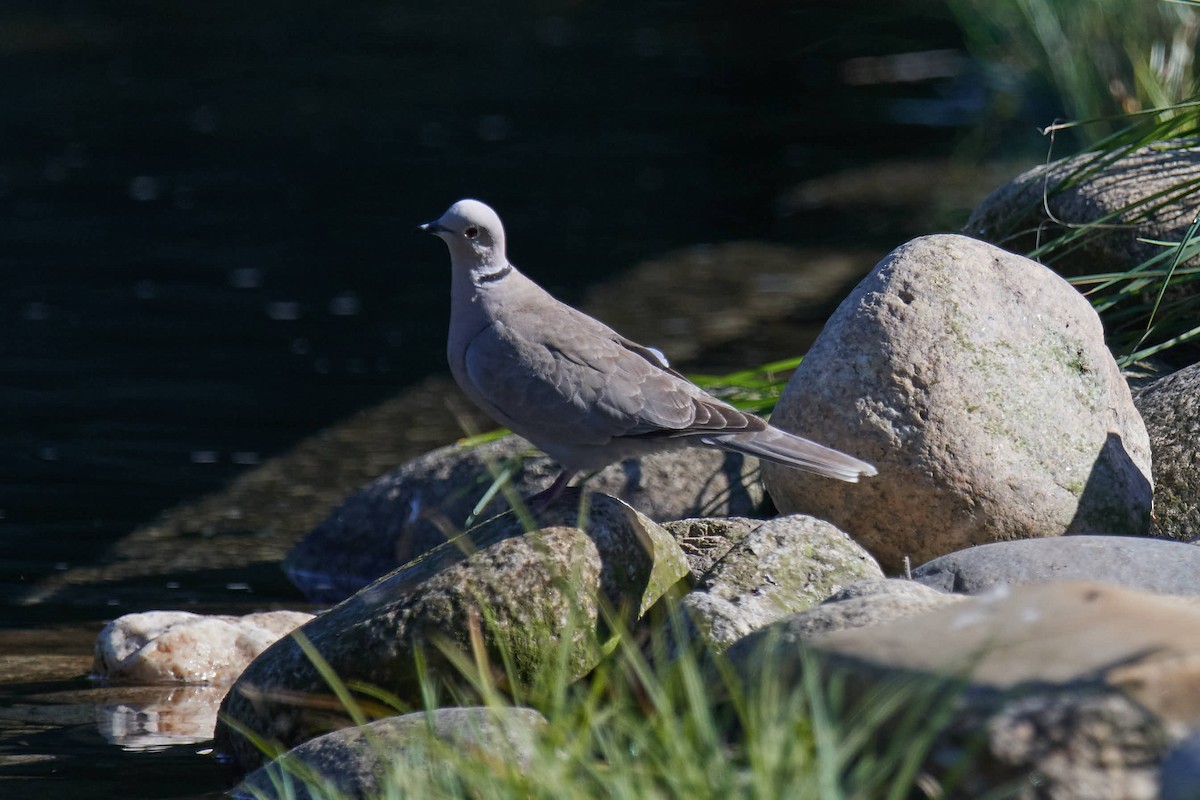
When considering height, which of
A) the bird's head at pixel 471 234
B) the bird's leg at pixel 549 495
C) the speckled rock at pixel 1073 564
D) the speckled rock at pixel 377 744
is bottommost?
the speckled rock at pixel 377 744

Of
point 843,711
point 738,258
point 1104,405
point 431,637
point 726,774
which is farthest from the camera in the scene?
point 738,258

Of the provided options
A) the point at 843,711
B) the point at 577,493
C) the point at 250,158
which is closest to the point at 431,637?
the point at 577,493

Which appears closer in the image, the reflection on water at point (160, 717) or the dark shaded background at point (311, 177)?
the reflection on water at point (160, 717)

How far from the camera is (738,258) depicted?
10539 mm

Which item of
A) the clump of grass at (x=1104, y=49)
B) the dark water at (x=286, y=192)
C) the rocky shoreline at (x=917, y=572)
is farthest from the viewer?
the clump of grass at (x=1104, y=49)

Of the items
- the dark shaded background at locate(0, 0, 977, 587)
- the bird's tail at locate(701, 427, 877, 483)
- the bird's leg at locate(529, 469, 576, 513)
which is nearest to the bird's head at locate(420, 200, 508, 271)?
the bird's leg at locate(529, 469, 576, 513)

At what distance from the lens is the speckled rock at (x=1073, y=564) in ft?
12.4

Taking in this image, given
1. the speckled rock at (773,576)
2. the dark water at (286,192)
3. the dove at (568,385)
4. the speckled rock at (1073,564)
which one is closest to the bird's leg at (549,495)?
the dove at (568,385)

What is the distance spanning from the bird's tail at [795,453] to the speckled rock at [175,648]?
1683 mm

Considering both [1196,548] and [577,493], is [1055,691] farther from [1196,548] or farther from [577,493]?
[577,493]

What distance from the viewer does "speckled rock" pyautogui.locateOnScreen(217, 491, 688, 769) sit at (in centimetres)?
381

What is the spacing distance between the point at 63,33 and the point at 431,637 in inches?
575

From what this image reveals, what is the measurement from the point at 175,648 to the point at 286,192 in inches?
290

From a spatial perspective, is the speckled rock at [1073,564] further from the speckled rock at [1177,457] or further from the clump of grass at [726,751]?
the clump of grass at [726,751]
